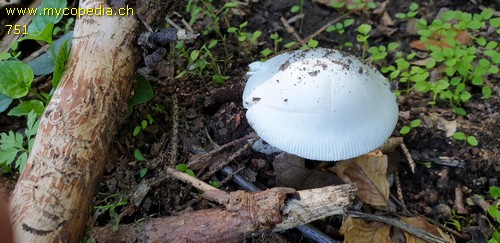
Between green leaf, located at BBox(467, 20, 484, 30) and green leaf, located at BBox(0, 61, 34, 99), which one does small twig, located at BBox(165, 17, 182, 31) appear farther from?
green leaf, located at BBox(467, 20, 484, 30)

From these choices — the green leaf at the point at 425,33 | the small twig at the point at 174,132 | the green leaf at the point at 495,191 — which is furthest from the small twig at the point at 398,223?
the green leaf at the point at 425,33

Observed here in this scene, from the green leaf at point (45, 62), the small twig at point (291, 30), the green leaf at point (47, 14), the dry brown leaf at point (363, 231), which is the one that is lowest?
the dry brown leaf at point (363, 231)

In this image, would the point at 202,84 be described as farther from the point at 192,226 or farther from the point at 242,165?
the point at 192,226

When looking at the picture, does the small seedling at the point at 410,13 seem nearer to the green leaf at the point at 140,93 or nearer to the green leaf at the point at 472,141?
the green leaf at the point at 472,141

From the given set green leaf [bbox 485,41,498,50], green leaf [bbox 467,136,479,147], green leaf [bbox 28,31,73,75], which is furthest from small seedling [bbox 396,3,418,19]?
green leaf [bbox 28,31,73,75]

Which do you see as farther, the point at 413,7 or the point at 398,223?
the point at 413,7

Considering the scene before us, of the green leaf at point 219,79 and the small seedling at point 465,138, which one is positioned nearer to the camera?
the small seedling at point 465,138

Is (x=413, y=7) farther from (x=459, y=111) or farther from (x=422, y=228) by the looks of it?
(x=422, y=228)

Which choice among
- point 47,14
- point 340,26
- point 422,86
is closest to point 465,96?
point 422,86

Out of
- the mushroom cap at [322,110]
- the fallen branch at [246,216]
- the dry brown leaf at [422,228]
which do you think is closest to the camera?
the fallen branch at [246,216]
